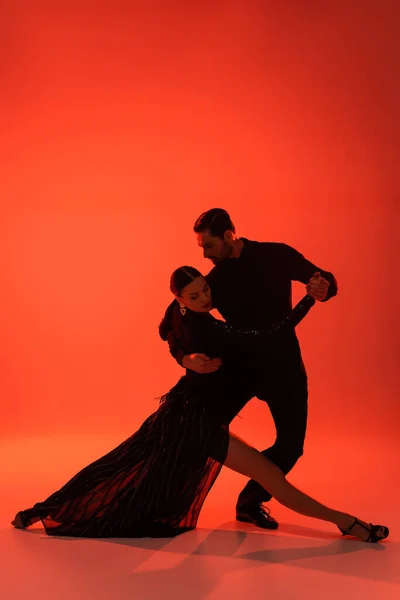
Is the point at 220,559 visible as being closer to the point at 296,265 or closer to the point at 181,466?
the point at 181,466

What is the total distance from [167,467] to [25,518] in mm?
633

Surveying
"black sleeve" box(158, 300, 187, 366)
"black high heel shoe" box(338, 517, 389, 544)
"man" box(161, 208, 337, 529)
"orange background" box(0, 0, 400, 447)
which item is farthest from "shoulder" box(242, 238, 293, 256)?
"orange background" box(0, 0, 400, 447)

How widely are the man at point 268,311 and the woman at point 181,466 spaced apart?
0.33 ft

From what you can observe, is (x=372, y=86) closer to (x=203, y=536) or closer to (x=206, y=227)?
(x=206, y=227)

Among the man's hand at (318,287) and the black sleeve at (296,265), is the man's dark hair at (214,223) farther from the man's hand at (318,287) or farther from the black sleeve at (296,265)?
the man's hand at (318,287)

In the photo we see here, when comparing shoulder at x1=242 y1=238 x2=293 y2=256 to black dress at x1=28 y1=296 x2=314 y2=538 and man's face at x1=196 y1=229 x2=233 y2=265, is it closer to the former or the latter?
man's face at x1=196 y1=229 x2=233 y2=265

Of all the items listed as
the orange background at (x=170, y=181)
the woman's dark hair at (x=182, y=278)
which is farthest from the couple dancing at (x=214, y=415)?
the orange background at (x=170, y=181)

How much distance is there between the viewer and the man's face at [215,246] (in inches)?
153

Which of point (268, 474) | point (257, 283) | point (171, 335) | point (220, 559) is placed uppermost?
point (257, 283)

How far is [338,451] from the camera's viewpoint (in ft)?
17.9

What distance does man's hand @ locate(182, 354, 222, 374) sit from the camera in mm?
3595

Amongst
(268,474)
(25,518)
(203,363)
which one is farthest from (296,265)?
(25,518)

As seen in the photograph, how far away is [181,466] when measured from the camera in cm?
373

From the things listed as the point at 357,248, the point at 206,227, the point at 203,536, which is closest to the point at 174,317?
the point at 206,227
